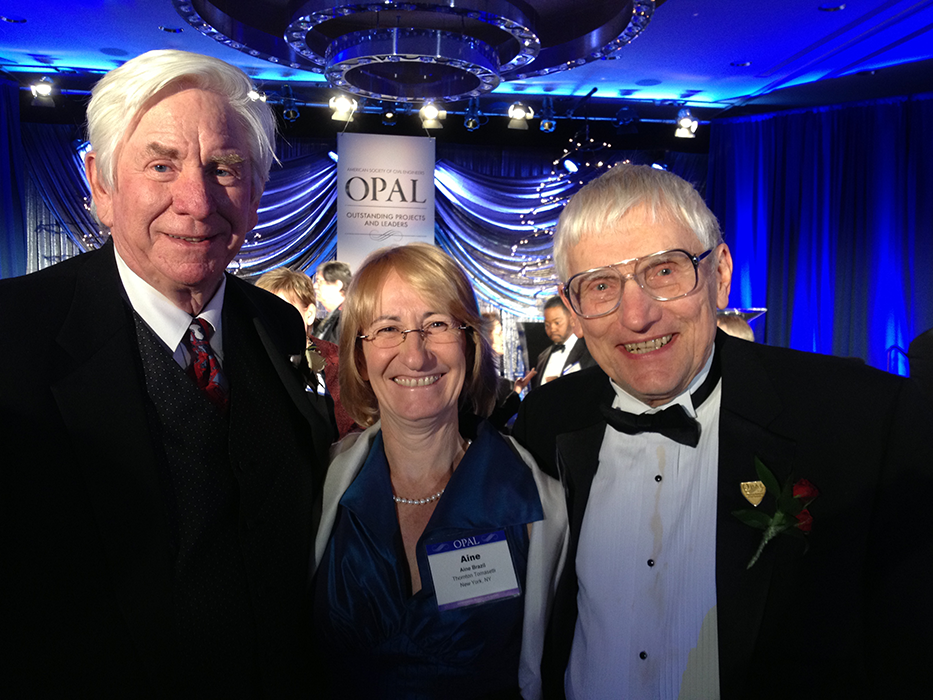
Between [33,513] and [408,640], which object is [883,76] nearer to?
[408,640]

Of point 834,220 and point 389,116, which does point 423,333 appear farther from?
point 834,220

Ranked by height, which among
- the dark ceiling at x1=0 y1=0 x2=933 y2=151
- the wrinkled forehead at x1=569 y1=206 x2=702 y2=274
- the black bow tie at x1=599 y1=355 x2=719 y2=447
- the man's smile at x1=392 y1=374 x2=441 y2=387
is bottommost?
the black bow tie at x1=599 y1=355 x2=719 y2=447

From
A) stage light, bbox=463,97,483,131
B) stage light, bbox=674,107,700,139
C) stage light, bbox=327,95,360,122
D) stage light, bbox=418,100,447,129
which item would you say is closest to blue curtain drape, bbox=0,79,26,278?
stage light, bbox=327,95,360,122

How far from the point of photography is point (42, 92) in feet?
24.8

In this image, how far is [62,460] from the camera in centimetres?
122

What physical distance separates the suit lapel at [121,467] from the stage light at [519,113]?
765cm

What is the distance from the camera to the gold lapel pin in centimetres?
142

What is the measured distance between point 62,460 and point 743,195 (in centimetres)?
922

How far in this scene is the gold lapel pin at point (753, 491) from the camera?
4.65 ft

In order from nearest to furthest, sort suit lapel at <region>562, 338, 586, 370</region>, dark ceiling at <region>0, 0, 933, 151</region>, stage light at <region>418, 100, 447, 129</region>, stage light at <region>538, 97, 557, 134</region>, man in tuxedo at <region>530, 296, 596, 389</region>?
suit lapel at <region>562, 338, 586, 370</region>, man in tuxedo at <region>530, 296, 596, 389</region>, dark ceiling at <region>0, 0, 933, 151</region>, stage light at <region>538, 97, 557, 134</region>, stage light at <region>418, 100, 447, 129</region>

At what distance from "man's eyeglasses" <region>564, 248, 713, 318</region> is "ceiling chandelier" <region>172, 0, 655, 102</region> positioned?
3097 mm

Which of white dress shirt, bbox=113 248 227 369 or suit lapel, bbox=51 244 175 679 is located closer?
suit lapel, bbox=51 244 175 679

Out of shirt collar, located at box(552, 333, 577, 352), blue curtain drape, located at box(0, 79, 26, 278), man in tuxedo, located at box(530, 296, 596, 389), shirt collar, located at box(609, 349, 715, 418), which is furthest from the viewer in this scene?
blue curtain drape, located at box(0, 79, 26, 278)

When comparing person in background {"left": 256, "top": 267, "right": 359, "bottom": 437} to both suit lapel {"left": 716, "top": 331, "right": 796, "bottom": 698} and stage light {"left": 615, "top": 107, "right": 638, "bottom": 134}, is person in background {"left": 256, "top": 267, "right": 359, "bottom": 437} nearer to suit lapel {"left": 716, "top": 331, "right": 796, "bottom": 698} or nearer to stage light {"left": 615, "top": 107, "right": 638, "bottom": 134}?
suit lapel {"left": 716, "top": 331, "right": 796, "bottom": 698}
